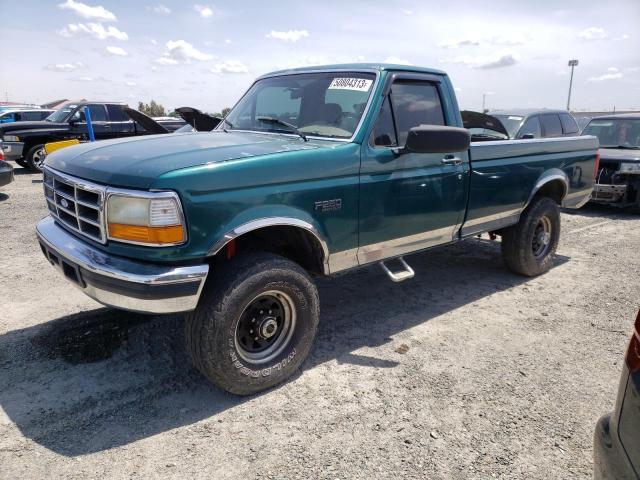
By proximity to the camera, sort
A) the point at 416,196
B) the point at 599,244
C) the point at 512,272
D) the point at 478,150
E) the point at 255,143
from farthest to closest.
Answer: the point at 599,244 → the point at 512,272 → the point at 478,150 → the point at 416,196 → the point at 255,143

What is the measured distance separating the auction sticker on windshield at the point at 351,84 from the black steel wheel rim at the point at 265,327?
1689 mm

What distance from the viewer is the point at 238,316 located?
2.86m

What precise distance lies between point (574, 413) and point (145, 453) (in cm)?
252

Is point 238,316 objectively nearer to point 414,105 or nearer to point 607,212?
point 414,105

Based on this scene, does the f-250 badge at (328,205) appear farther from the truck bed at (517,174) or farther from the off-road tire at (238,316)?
the truck bed at (517,174)

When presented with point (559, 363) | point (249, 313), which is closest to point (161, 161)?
point (249, 313)

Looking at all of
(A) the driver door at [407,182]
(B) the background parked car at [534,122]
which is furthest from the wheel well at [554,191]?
(B) the background parked car at [534,122]

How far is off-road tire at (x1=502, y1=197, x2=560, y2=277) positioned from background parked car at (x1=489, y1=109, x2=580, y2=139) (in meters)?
3.69

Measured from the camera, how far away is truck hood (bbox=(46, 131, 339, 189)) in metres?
2.64

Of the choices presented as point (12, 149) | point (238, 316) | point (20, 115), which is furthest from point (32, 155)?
point (238, 316)

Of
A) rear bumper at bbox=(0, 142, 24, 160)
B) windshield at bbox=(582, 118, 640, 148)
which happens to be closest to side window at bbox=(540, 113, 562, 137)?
windshield at bbox=(582, 118, 640, 148)

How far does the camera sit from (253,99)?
4.34m

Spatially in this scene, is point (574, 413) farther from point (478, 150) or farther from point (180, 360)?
point (180, 360)

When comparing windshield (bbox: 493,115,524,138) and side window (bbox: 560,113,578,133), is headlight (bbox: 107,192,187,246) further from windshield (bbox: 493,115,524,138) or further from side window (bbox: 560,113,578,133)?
side window (bbox: 560,113,578,133)
